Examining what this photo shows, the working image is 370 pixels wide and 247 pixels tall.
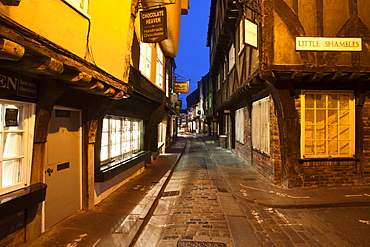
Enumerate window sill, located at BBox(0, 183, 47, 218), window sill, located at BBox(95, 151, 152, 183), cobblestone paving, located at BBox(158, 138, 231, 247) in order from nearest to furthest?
window sill, located at BBox(0, 183, 47, 218) < cobblestone paving, located at BBox(158, 138, 231, 247) < window sill, located at BBox(95, 151, 152, 183)

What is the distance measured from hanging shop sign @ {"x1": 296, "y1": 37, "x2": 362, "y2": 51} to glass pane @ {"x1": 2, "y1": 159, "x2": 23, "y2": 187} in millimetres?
7652

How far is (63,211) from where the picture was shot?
183 inches

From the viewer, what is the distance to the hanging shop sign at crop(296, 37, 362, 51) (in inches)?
259

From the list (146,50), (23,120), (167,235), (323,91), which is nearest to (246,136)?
(323,91)

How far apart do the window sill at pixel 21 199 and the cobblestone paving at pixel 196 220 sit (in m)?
2.30

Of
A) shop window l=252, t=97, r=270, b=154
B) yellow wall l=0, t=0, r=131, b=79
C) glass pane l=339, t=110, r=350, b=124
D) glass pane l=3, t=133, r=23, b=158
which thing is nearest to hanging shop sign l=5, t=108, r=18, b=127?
glass pane l=3, t=133, r=23, b=158

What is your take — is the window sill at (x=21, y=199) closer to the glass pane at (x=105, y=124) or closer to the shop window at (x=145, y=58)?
the glass pane at (x=105, y=124)

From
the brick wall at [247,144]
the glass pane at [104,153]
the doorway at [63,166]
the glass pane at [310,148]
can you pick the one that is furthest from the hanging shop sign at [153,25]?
the brick wall at [247,144]

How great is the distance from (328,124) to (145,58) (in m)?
7.12

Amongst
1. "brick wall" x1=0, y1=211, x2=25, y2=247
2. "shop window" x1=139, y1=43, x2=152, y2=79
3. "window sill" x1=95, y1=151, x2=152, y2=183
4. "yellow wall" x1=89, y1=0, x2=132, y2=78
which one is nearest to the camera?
"brick wall" x1=0, y1=211, x2=25, y2=247

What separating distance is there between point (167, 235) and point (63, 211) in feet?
7.81

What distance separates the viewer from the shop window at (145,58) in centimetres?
806

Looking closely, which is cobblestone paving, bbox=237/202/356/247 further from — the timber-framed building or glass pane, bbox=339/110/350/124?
glass pane, bbox=339/110/350/124

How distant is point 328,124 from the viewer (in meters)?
7.21
